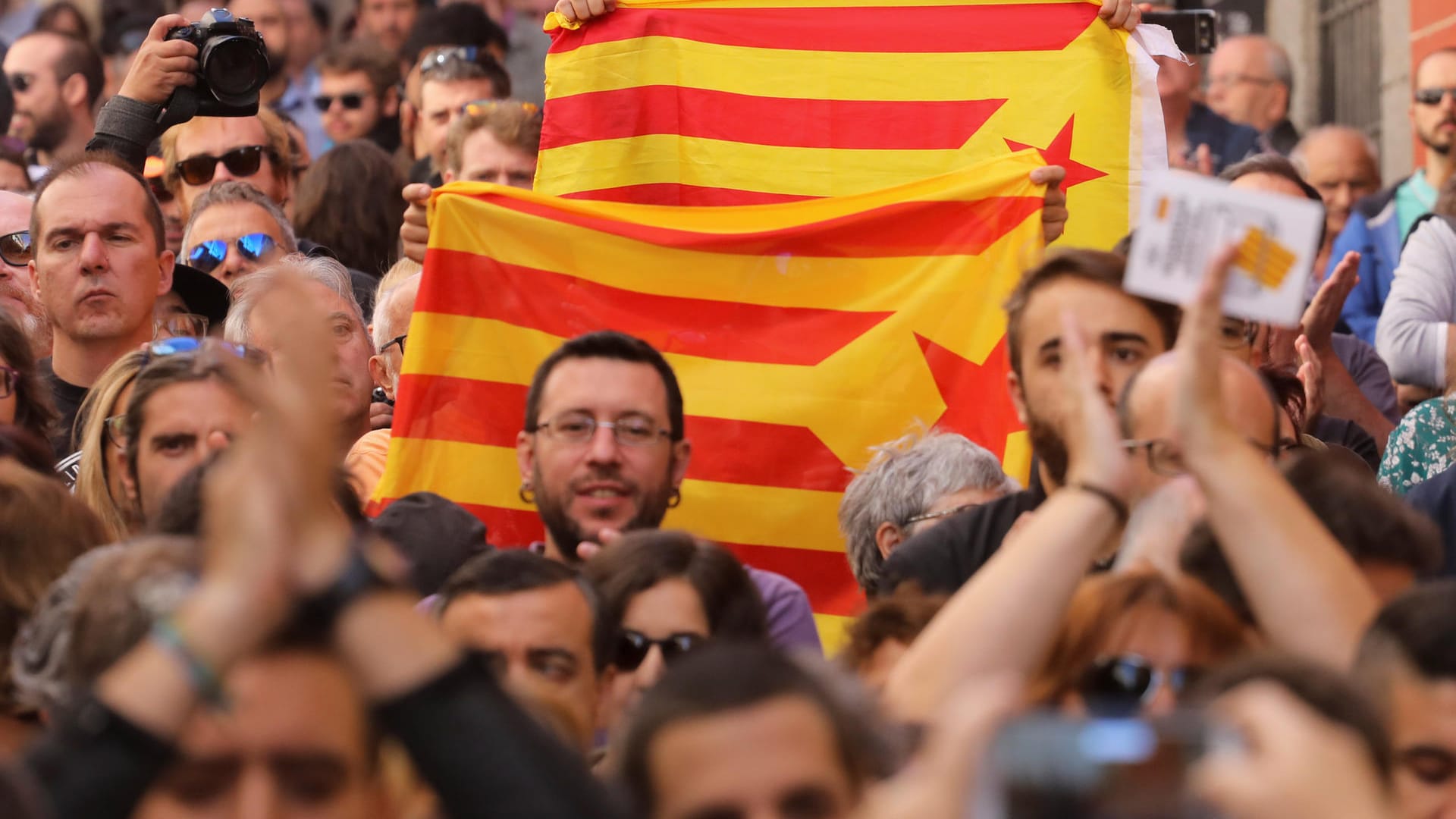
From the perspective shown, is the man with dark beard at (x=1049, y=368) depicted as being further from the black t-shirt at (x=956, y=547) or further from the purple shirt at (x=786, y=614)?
the purple shirt at (x=786, y=614)

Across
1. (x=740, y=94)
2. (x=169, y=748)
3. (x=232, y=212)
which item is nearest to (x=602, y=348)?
(x=740, y=94)

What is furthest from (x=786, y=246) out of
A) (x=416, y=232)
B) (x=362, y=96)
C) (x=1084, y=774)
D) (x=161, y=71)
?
(x=1084, y=774)

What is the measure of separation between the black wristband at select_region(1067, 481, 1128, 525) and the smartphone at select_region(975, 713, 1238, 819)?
1.10m

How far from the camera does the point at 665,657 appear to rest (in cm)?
394

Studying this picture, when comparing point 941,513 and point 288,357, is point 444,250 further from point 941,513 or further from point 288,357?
point 288,357

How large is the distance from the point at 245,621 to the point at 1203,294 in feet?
4.85

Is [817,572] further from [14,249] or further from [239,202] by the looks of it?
[14,249]

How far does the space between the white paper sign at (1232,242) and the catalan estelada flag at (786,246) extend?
7.72ft

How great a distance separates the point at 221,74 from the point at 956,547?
317cm

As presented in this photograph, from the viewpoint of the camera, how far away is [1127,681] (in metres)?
2.98

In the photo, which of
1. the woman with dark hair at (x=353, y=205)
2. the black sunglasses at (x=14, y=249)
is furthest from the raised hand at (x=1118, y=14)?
the black sunglasses at (x=14, y=249)

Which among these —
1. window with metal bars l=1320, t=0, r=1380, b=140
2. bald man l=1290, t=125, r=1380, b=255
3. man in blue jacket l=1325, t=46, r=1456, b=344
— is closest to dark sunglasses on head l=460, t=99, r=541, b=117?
man in blue jacket l=1325, t=46, r=1456, b=344

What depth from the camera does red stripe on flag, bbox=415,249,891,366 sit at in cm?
596

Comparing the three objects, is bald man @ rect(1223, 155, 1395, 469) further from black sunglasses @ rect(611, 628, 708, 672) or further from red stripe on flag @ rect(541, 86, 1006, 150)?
black sunglasses @ rect(611, 628, 708, 672)
